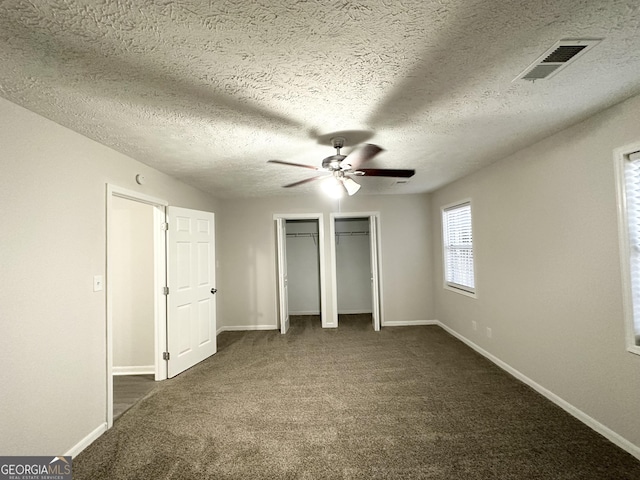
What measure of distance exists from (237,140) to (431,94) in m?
1.54

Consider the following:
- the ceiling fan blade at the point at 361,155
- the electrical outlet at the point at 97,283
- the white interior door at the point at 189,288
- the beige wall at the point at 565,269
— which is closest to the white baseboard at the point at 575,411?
the beige wall at the point at 565,269

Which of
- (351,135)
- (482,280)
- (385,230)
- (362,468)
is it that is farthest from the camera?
(385,230)

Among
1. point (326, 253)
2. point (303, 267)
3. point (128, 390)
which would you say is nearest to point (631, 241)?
point (326, 253)

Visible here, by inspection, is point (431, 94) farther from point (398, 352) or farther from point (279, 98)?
point (398, 352)

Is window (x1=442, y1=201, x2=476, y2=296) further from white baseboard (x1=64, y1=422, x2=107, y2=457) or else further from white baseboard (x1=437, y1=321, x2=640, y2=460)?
white baseboard (x1=64, y1=422, x2=107, y2=457)

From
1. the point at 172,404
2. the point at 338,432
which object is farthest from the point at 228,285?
the point at 338,432

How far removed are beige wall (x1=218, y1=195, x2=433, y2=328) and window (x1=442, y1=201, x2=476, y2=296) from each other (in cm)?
50

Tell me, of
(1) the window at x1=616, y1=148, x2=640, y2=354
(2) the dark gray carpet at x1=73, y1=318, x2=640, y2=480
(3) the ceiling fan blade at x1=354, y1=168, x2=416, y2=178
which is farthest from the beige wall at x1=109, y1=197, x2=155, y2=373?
(1) the window at x1=616, y1=148, x2=640, y2=354

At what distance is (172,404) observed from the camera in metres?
2.63

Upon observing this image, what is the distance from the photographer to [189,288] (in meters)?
3.56

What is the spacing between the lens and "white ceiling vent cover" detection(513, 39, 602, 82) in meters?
1.28

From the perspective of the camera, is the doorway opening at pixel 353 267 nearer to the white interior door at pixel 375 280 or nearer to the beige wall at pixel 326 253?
the beige wall at pixel 326 253

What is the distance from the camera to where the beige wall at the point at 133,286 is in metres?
3.45

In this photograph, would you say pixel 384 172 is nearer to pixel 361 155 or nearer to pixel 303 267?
pixel 361 155
